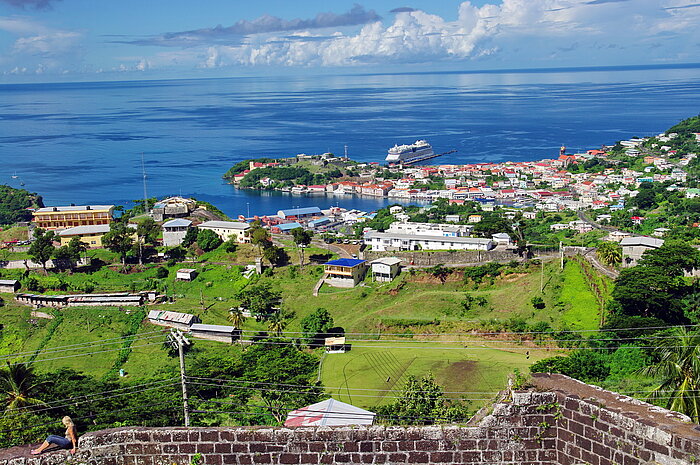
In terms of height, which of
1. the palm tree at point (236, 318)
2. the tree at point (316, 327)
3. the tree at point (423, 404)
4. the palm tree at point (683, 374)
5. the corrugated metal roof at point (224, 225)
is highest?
the palm tree at point (683, 374)

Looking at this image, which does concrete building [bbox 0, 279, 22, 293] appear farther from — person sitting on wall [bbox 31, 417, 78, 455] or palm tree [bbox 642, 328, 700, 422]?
palm tree [bbox 642, 328, 700, 422]

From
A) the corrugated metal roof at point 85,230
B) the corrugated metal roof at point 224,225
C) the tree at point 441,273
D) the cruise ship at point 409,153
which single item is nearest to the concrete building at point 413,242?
the tree at point 441,273

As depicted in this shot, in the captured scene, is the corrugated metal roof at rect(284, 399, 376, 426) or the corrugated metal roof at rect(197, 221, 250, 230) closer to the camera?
the corrugated metal roof at rect(284, 399, 376, 426)

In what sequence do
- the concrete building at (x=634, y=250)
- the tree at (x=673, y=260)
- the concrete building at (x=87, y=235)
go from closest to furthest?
the tree at (x=673, y=260) → the concrete building at (x=634, y=250) → the concrete building at (x=87, y=235)

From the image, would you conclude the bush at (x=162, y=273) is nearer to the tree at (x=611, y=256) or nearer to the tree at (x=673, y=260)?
the tree at (x=611, y=256)

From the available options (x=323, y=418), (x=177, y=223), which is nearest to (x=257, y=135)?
(x=177, y=223)

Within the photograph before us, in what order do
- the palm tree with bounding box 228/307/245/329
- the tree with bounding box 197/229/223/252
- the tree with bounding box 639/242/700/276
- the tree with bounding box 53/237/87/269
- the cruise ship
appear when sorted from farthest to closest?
the cruise ship, the tree with bounding box 197/229/223/252, the tree with bounding box 53/237/87/269, the palm tree with bounding box 228/307/245/329, the tree with bounding box 639/242/700/276

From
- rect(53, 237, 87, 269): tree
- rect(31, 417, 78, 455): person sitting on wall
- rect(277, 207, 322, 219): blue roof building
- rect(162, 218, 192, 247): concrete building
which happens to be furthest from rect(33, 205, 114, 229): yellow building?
rect(31, 417, 78, 455): person sitting on wall
